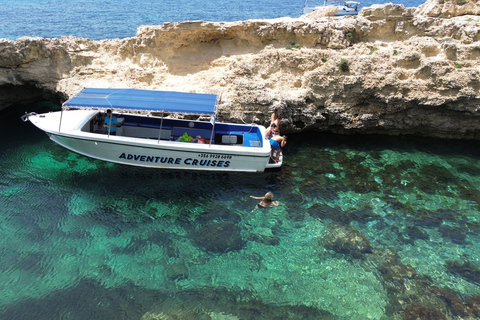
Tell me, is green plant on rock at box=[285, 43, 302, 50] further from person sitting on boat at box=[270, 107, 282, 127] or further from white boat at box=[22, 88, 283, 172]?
white boat at box=[22, 88, 283, 172]

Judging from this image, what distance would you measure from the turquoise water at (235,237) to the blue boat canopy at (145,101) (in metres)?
2.46

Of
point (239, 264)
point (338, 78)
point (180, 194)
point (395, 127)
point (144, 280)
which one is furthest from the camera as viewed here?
point (395, 127)

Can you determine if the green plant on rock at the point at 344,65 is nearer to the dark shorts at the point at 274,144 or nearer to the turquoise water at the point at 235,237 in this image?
the turquoise water at the point at 235,237

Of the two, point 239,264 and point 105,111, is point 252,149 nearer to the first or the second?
point 239,264

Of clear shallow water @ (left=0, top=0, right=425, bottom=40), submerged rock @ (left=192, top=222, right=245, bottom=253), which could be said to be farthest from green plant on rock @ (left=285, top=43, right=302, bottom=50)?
clear shallow water @ (left=0, top=0, right=425, bottom=40)

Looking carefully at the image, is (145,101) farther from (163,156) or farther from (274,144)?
(274,144)

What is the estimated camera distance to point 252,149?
11.8 m

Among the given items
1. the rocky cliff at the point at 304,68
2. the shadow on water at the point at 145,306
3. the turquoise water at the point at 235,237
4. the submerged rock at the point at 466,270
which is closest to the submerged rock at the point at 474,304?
the turquoise water at the point at 235,237

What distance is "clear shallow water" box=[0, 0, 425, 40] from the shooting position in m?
31.1

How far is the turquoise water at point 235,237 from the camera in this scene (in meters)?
7.88

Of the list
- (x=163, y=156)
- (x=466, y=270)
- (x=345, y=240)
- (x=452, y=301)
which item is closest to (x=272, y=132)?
(x=163, y=156)

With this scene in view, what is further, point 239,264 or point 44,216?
point 44,216

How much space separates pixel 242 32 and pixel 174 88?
13.4ft

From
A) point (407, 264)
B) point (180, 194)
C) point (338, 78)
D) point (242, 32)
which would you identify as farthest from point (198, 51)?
point (407, 264)
